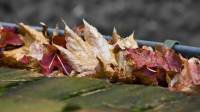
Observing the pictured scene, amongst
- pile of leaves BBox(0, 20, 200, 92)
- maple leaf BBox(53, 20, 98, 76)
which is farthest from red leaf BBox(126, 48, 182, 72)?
maple leaf BBox(53, 20, 98, 76)

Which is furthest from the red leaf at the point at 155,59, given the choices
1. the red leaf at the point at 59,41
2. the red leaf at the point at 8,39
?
the red leaf at the point at 8,39

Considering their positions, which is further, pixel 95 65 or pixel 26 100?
pixel 95 65

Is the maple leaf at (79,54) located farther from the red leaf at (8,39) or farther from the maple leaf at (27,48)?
the red leaf at (8,39)

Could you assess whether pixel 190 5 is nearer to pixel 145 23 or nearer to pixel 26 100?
pixel 145 23

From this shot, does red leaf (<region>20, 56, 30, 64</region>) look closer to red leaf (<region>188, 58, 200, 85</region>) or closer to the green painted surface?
the green painted surface

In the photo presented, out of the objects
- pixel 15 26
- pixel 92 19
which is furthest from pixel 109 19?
pixel 15 26

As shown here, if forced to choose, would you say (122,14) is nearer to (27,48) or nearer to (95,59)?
(27,48)

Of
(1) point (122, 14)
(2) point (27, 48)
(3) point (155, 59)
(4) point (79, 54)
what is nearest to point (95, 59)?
(4) point (79, 54)
